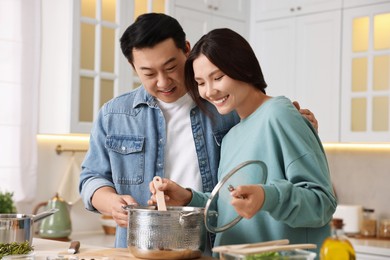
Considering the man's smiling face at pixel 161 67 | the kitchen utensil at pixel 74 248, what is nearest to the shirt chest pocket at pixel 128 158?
the man's smiling face at pixel 161 67

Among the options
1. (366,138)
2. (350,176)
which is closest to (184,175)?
(366,138)

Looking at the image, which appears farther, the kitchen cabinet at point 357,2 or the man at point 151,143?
the kitchen cabinet at point 357,2

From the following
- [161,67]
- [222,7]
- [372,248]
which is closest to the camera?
[161,67]

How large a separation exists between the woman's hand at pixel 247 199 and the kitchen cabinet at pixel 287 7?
295 cm

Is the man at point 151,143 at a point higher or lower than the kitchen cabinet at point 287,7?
lower

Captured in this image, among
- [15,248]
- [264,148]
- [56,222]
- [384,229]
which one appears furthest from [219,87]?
[384,229]

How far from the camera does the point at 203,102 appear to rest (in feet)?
7.34

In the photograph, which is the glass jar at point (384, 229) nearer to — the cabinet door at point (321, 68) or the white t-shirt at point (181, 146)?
the cabinet door at point (321, 68)

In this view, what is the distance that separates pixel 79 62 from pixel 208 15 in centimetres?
104

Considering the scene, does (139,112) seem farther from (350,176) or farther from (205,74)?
(350,176)

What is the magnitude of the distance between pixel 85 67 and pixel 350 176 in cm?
193

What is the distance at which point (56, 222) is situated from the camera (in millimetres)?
3936

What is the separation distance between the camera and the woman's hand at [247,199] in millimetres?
1520

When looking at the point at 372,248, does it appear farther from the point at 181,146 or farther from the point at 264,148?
the point at 264,148
